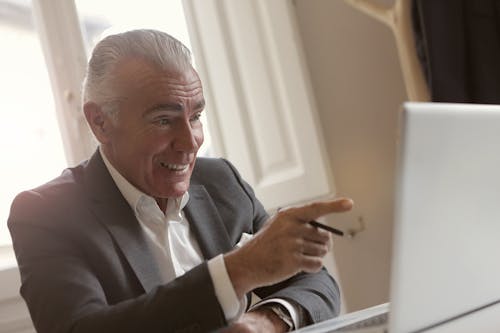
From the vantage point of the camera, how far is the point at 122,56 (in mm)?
1219

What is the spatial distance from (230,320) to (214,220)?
0.45 m

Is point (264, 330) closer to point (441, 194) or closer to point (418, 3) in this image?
point (441, 194)

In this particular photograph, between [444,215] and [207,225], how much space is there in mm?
724

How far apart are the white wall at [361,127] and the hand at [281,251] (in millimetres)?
1457

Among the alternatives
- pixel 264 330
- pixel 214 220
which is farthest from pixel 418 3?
A: pixel 264 330

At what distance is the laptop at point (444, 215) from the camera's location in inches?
25.1

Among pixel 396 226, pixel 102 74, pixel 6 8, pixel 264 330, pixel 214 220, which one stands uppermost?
pixel 6 8

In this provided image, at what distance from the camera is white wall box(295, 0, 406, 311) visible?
A: 7.57 ft

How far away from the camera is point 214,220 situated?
1365mm

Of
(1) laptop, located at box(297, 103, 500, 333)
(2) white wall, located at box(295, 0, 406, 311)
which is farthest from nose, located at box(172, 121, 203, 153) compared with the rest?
(2) white wall, located at box(295, 0, 406, 311)

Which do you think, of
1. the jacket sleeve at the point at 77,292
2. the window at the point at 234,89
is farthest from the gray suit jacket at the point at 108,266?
the window at the point at 234,89

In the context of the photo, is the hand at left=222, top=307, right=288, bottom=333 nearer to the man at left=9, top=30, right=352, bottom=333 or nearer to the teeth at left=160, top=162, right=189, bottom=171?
the man at left=9, top=30, right=352, bottom=333

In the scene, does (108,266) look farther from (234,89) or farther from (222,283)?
(234,89)

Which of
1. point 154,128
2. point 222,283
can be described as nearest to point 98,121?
point 154,128
